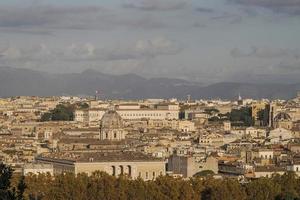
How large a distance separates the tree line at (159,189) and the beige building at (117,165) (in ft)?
26.2

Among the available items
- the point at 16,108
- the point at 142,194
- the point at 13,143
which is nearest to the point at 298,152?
the point at 13,143

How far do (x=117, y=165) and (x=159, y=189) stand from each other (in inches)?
412

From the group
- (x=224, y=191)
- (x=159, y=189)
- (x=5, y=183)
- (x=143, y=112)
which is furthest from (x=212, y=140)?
(x=5, y=183)

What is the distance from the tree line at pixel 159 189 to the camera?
42.1 metres

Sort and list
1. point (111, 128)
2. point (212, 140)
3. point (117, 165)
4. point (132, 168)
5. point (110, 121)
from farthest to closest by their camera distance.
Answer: point (212, 140) < point (110, 121) < point (111, 128) < point (117, 165) < point (132, 168)

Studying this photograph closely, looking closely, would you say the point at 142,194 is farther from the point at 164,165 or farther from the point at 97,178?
the point at 164,165

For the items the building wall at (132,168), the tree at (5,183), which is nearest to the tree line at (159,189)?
the building wall at (132,168)

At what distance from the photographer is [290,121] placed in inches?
3772

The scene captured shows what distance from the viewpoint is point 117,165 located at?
2094 inches

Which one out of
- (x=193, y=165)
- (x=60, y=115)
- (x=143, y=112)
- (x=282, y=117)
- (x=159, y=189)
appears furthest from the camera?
(x=143, y=112)

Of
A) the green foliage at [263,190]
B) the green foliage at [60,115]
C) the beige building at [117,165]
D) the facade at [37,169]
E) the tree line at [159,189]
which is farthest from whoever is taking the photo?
the green foliage at [60,115]

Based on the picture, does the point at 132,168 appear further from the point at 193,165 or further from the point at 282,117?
the point at 282,117

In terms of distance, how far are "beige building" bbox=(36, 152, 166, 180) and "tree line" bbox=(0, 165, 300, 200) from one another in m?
7.97

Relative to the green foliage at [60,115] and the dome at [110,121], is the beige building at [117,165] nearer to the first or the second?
the dome at [110,121]
